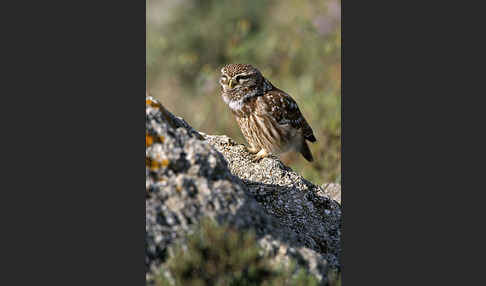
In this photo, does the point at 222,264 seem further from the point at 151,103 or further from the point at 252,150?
the point at 252,150

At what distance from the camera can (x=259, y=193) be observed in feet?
17.7

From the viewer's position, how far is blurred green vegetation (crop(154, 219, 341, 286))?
12.8 ft

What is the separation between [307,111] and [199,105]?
2562 millimetres

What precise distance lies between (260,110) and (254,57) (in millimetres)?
5276

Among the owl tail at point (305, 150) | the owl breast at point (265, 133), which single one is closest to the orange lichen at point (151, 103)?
the owl breast at point (265, 133)

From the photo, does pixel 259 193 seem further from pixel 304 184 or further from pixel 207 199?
pixel 207 199

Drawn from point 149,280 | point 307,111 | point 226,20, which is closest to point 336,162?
point 307,111

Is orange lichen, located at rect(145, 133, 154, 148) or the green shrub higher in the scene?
orange lichen, located at rect(145, 133, 154, 148)

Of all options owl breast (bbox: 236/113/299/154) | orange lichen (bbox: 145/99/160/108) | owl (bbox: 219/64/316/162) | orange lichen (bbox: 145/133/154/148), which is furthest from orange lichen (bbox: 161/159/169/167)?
owl breast (bbox: 236/113/299/154)

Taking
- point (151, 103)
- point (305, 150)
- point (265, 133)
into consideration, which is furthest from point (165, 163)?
point (305, 150)

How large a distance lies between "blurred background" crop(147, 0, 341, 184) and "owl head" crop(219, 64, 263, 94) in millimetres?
1810

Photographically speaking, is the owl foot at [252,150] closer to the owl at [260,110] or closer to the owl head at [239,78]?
the owl at [260,110]

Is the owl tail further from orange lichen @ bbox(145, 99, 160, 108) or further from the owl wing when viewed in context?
orange lichen @ bbox(145, 99, 160, 108)

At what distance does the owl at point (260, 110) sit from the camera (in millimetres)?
6496
